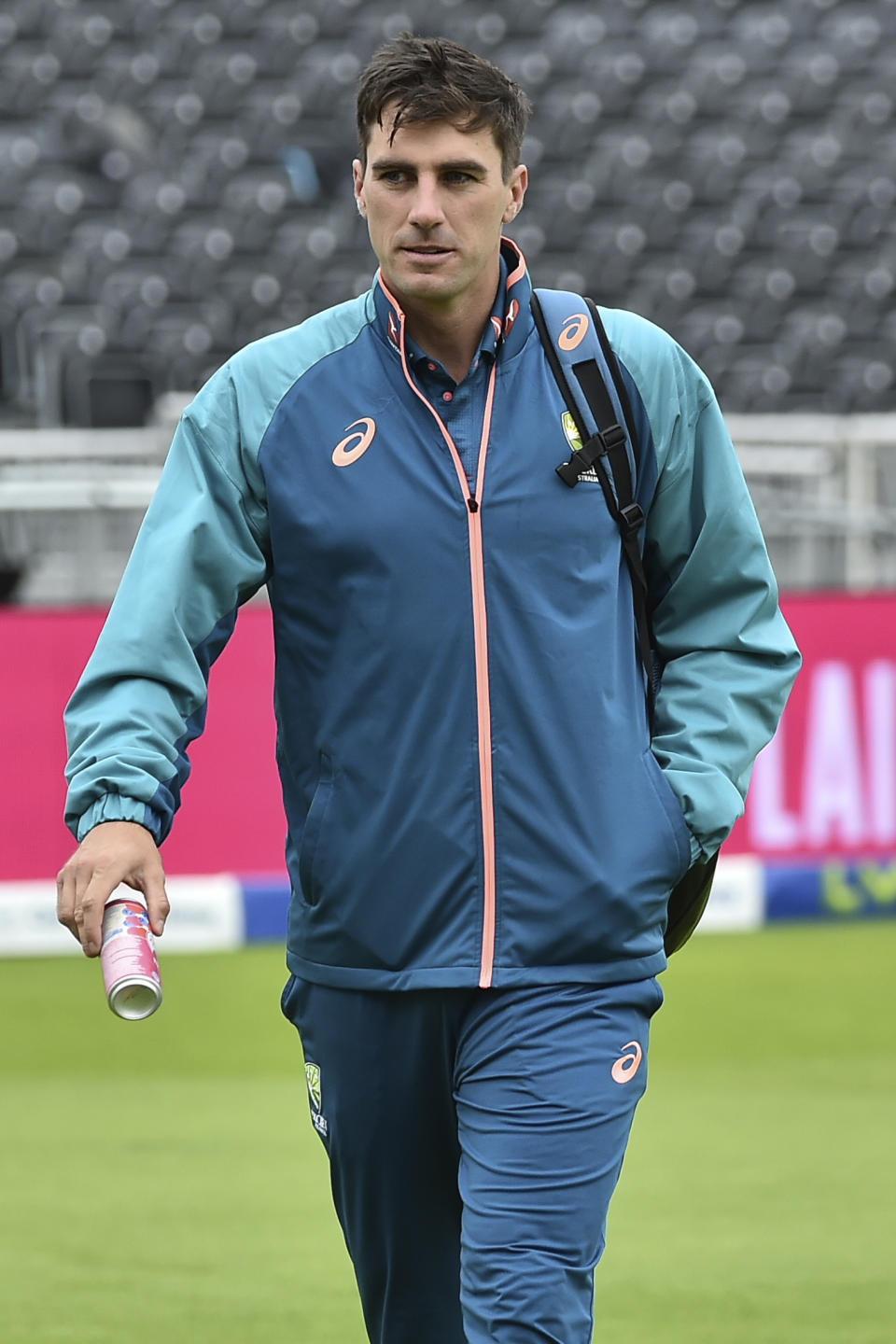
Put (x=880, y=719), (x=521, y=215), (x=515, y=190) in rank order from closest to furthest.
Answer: (x=515, y=190) < (x=880, y=719) < (x=521, y=215)

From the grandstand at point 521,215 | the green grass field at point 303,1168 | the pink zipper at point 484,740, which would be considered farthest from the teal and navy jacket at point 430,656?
the grandstand at point 521,215

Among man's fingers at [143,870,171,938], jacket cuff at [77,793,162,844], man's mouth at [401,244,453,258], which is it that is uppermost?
man's mouth at [401,244,453,258]

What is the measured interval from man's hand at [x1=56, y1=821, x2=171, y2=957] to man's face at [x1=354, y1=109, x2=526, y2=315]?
85 centimetres

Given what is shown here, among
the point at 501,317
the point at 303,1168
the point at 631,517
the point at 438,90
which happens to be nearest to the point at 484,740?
the point at 631,517

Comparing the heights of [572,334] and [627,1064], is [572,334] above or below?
above

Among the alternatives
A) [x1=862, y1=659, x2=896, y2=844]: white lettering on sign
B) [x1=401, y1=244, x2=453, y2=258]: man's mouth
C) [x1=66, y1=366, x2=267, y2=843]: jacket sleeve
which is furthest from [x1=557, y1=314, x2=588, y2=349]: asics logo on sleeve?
[x1=862, y1=659, x2=896, y2=844]: white lettering on sign

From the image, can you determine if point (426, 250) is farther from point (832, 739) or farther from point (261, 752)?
point (832, 739)

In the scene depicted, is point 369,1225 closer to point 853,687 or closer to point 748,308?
point 853,687

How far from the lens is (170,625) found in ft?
9.09

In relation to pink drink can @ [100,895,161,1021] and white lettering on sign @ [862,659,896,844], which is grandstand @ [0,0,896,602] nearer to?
white lettering on sign @ [862,659,896,844]

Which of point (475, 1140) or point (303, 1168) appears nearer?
point (475, 1140)

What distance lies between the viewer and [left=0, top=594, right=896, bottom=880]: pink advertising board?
8.55 metres

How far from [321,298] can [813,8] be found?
212 inches

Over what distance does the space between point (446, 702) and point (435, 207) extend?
2.17 feet
